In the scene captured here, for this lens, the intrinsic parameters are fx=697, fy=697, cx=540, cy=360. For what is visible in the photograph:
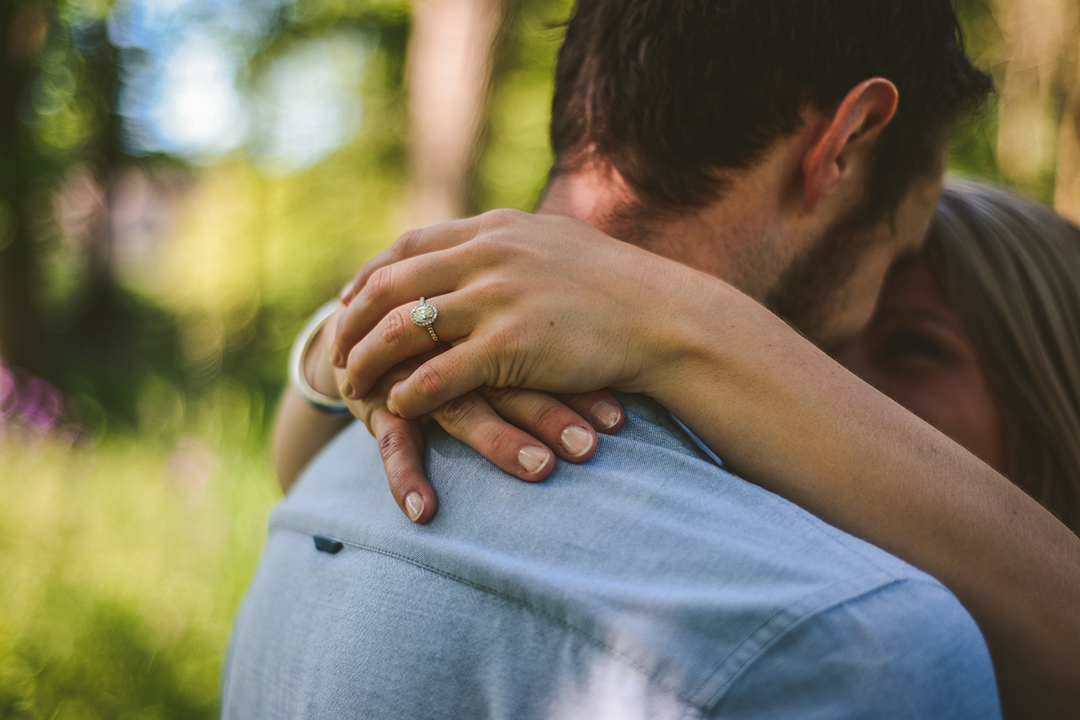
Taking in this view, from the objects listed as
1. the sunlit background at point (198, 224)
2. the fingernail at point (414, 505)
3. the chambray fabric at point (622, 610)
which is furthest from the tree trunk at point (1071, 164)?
the fingernail at point (414, 505)

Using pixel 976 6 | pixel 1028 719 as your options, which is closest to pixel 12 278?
Answer: pixel 1028 719

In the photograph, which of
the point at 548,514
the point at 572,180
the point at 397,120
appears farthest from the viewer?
the point at 397,120

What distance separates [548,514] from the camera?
3.28 feet

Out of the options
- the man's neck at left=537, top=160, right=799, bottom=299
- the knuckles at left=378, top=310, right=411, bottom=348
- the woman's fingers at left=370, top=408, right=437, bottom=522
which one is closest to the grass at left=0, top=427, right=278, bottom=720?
the woman's fingers at left=370, top=408, right=437, bottom=522

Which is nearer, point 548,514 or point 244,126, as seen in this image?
point 548,514

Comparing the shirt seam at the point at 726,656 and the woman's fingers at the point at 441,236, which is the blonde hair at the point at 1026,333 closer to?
the shirt seam at the point at 726,656

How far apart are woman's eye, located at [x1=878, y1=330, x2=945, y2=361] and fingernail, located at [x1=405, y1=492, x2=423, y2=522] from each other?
1.51 metres

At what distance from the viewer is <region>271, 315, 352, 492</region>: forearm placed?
71.2 inches

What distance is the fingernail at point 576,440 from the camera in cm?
105

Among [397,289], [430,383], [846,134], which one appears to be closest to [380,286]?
[397,289]

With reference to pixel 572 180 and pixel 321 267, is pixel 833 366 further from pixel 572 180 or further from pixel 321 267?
pixel 321 267

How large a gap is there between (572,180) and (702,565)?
94 centimetres

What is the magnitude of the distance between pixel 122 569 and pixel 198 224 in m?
8.83

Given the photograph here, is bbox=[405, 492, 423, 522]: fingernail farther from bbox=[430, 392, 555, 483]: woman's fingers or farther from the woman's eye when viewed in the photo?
the woman's eye
